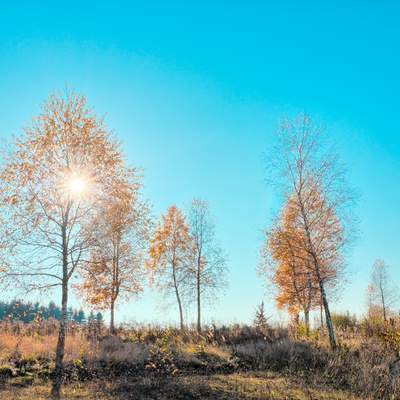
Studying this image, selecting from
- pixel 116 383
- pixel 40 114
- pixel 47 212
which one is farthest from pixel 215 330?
pixel 40 114

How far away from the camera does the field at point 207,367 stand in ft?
28.2

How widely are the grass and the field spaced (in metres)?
0.02

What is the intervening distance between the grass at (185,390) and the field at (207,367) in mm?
22

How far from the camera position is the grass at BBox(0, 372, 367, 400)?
8086 millimetres

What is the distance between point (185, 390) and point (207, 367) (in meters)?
3.46

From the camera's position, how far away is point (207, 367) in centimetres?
1180

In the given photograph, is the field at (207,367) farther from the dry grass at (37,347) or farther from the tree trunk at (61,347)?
the tree trunk at (61,347)

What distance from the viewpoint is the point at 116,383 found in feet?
30.8

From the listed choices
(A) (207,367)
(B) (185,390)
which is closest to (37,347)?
(A) (207,367)

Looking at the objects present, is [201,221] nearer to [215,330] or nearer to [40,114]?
[215,330]

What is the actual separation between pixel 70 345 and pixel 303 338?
899cm

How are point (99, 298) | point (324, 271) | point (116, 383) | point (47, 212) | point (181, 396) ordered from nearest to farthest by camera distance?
Answer: point (181, 396) → point (116, 383) → point (47, 212) → point (324, 271) → point (99, 298)

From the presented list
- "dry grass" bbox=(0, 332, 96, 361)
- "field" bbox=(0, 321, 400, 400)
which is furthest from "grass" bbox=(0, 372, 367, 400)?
"dry grass" bbox=(0, 332, 96, 361)

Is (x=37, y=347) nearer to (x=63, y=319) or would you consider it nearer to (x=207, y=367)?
(x=63, y=319)
